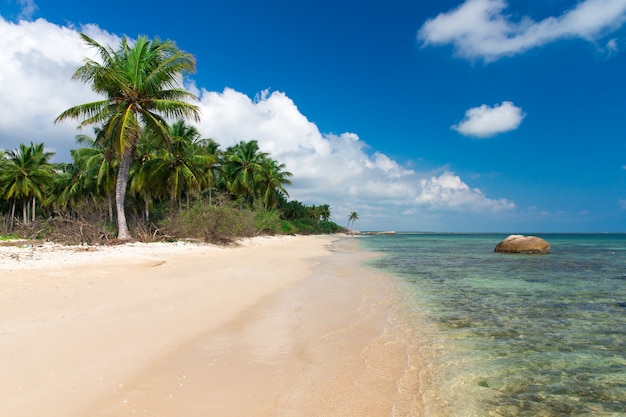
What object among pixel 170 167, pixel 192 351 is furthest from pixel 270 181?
pixel 192 351

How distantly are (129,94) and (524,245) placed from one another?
27.5 meters

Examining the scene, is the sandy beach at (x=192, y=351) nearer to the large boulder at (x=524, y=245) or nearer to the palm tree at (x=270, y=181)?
the large boulder at (x=524, y=245)

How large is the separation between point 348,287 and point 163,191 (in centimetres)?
2670

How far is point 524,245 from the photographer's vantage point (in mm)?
25578

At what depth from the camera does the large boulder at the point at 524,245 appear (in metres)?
25.2

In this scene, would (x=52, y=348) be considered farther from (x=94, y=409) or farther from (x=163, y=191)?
(x=163, y=191)

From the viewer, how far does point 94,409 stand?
2994 mm

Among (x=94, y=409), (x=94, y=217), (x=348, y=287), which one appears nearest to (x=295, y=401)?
(x=94, y=409)

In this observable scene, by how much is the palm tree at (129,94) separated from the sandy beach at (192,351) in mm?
10513

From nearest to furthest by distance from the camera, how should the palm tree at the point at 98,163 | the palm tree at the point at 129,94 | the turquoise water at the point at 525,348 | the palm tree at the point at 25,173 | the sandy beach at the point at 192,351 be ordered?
the sandy beach at the point at 192,351 → the turquoise water at the point at 525,348 → the palm tree at the point at 129,94 → the palm tree at the point at 98,163 → the palm tree at the point at 25,173

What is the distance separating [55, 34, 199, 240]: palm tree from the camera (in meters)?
17.9

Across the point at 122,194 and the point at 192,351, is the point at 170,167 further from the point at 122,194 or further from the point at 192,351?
the point at 192,351

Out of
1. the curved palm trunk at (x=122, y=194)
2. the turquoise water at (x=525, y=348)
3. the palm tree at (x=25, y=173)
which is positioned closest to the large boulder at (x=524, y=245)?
the turquoise water at (x=525, y=348)

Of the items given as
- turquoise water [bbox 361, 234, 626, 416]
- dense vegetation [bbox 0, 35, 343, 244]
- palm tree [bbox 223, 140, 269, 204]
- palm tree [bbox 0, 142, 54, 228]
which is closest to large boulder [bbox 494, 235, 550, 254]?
turquoise water [bbox 361, 234, 626, 416]
